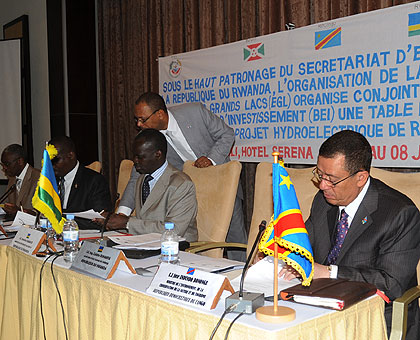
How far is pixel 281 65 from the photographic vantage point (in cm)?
378

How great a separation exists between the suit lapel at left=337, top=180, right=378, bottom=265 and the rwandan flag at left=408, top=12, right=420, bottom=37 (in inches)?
53.9

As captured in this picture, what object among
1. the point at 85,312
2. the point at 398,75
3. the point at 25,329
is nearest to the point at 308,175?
the point at 398,75

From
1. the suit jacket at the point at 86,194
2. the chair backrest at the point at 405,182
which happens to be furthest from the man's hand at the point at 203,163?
the chair backrest at the point at 405,182

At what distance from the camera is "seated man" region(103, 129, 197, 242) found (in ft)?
8.98

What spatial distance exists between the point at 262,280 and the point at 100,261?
0.59 metres

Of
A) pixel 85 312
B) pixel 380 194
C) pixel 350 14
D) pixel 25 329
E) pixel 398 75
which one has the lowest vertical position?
pixel 25 329

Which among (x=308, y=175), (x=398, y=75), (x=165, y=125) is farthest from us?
(x=165, y=125)

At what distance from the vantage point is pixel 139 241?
2.39 m

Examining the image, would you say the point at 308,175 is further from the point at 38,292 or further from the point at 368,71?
the point at 38,292

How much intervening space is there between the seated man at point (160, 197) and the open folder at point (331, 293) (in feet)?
4.12

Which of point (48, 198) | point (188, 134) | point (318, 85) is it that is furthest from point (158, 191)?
point (318, 85)

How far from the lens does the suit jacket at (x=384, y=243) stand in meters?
1.84

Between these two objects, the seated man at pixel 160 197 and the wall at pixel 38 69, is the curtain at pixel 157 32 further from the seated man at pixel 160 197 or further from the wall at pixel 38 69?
the seated man at pixel 160 197

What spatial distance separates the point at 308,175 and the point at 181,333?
49.7 inches
